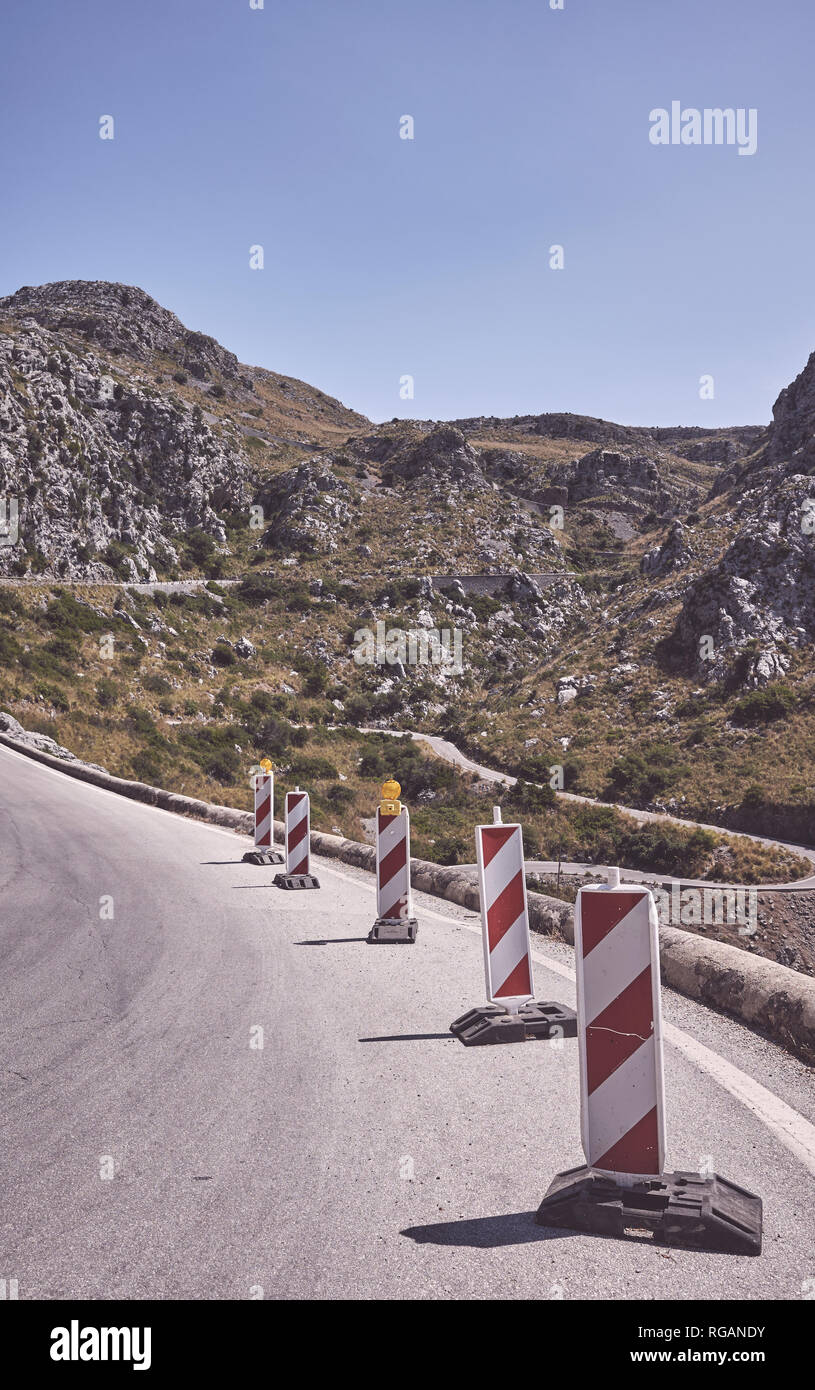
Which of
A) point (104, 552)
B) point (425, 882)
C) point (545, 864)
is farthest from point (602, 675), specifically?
point (425, 882)

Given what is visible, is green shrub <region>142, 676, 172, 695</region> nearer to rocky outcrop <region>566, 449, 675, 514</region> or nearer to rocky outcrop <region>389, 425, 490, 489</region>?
rocky outcrop <region>389, 425, 490, 489</region>

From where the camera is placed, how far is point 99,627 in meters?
50.9

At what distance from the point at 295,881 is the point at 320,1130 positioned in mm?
7398

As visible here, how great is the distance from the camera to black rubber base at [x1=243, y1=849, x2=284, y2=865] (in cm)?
1302

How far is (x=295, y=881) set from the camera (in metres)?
11.2

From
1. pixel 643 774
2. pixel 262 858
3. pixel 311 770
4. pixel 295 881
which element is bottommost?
pixel 643 774

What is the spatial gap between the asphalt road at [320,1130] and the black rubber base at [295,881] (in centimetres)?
342

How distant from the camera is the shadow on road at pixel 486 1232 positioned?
9.74 ft

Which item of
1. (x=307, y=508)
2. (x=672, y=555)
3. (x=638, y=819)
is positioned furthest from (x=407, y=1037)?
(x=307, y=508)

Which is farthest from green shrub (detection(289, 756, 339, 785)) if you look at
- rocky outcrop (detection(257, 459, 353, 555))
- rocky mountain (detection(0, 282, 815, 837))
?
rocky outcrop (detection(257, 459, 353, 555))

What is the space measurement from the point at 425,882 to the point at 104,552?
193ft

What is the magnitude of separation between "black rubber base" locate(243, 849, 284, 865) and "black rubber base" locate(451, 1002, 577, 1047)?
7.82m

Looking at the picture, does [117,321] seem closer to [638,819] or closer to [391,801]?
[638,819]
